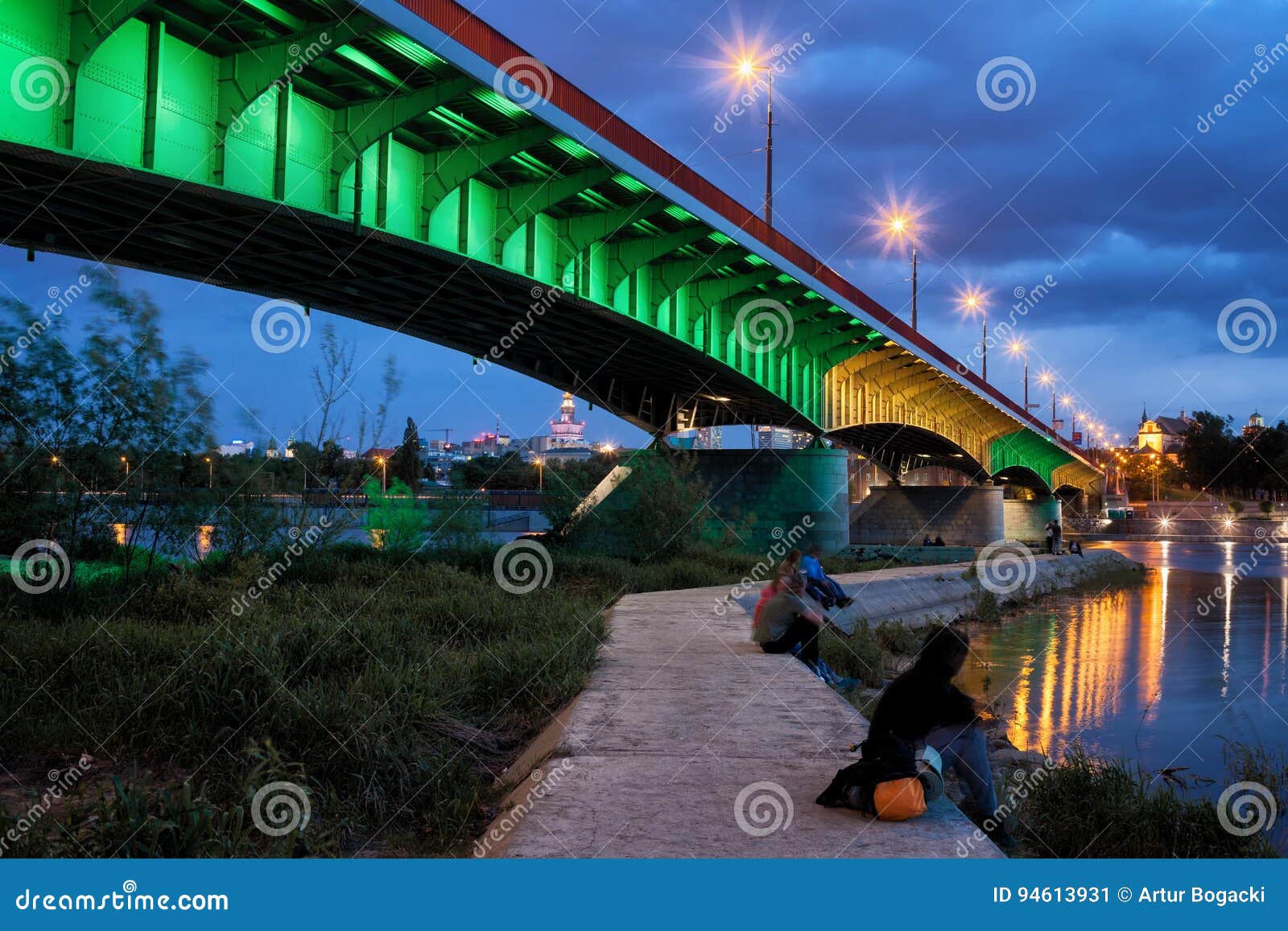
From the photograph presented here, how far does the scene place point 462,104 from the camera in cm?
1509

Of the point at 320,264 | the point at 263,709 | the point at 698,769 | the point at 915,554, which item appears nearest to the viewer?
the point at 698,769

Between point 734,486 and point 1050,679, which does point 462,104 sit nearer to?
point 1050,679

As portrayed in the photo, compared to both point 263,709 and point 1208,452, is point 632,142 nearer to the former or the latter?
point 263,709

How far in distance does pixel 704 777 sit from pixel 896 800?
126cm

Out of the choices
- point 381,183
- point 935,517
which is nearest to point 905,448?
point 935,517

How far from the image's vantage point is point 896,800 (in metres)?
5.17

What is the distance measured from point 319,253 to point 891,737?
Result: 14189 mm

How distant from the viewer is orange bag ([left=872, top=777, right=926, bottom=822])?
5.17 meters

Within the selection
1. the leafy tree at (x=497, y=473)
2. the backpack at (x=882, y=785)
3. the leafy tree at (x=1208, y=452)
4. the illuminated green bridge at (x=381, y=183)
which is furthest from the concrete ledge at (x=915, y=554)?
the leafy tree at (x=1208, y=452)

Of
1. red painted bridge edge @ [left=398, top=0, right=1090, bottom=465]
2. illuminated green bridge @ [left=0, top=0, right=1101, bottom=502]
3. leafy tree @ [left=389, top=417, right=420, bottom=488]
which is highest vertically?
red painted bridge edge @ [left=398, top=0, right=1090, bottom=465]

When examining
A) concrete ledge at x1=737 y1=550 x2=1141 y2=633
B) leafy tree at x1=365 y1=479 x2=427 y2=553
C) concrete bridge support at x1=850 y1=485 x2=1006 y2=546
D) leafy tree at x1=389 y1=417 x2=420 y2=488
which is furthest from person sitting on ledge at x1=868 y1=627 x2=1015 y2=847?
concrete bridge support at x1=850 y1=485 x2=1006 y2=546

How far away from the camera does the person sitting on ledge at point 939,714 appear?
5.93m

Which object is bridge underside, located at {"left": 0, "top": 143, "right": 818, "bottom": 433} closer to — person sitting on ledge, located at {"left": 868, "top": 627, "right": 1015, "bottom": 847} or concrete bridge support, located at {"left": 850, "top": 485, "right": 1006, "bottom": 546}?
person sitting on ledge, located at {"left": 868, "top": 627, "right": 1015, "bottom": 847}

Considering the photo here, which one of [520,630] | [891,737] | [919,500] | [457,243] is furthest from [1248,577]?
[891,737]
